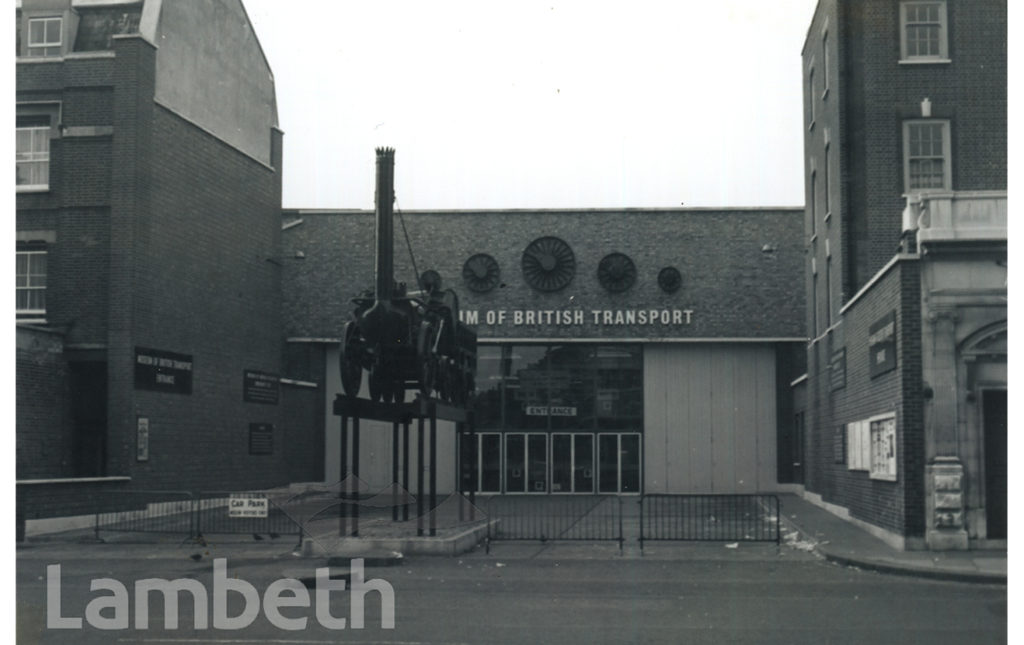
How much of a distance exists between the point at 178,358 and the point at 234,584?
1671cm

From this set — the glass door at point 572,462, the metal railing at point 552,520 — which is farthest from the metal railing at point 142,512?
the glass door at point 572,462

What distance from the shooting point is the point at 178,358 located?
32375 millimetres

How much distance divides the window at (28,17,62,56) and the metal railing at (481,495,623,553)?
55.4 feet

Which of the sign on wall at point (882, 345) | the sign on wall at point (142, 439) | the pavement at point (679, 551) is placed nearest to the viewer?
the pavement at point (679, 551)

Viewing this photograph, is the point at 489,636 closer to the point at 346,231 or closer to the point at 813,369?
the point at 813,369

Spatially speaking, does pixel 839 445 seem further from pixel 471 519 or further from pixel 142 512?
pixel 142 512

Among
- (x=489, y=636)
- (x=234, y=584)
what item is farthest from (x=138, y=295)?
(x=489, y=636)

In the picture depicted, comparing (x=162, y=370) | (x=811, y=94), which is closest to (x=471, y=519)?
(x=162, y=370)

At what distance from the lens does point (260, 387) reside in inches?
1491

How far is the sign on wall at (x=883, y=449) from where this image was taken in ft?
70.6

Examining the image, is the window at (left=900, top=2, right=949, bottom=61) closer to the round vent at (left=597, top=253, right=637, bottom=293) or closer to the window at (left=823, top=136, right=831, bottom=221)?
the window at (left=823, top=136, right=831, bottom=221)

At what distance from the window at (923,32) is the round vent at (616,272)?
17.6 metres

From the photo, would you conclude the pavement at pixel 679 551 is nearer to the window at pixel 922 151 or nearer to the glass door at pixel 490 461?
the window at pixel 922 151

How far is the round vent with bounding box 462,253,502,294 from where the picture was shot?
145 ft
